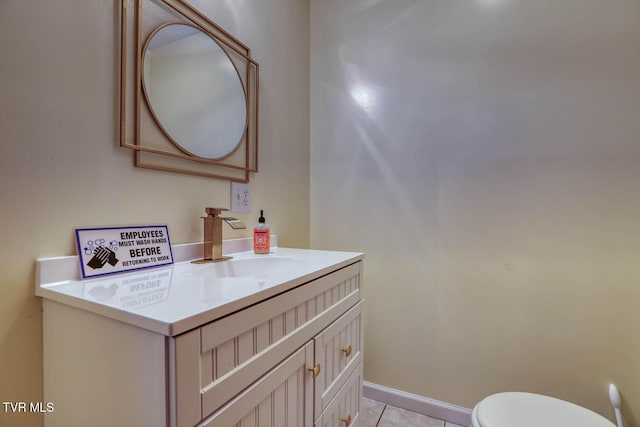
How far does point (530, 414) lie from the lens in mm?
946

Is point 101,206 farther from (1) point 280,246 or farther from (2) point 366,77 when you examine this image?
(2) point 366,77

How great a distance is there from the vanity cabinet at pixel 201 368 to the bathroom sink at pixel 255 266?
234 mm

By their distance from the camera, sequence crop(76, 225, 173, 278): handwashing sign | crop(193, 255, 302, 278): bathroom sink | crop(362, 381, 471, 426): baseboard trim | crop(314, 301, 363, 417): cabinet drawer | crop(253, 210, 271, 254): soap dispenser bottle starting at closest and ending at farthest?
crop(76, 225, 173, 278): handwashing sign → crop(314, 301, 363, 417): cabinet drawer → crop(193, 255, 302, 278): bathroom sink → crop(253, 210, 271, 254): soap dispenser bottle → crop(362, 381, 471, 426): baseboard trim

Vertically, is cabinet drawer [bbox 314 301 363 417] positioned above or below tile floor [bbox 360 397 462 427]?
above

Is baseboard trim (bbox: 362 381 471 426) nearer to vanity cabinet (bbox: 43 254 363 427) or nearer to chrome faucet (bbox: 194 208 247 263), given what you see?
vanity cabinet (bbox: 43 254 363 427)

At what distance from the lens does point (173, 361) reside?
432 millimetres

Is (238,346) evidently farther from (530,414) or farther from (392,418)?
(392,418)

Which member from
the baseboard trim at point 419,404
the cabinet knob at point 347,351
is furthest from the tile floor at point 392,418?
the cabinet knob at point 347,351

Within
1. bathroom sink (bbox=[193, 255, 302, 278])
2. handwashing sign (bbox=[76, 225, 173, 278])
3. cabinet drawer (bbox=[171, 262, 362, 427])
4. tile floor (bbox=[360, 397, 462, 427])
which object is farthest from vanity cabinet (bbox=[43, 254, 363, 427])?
tile floor (bbox=[360, 397, 462, 427])

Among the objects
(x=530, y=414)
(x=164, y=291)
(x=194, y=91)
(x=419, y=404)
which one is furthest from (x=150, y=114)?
(x=419, y=404)

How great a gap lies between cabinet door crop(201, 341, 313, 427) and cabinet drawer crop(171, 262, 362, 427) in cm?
2

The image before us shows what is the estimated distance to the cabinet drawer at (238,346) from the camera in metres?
0.45

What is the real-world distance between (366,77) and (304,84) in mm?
362

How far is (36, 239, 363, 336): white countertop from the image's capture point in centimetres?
46
